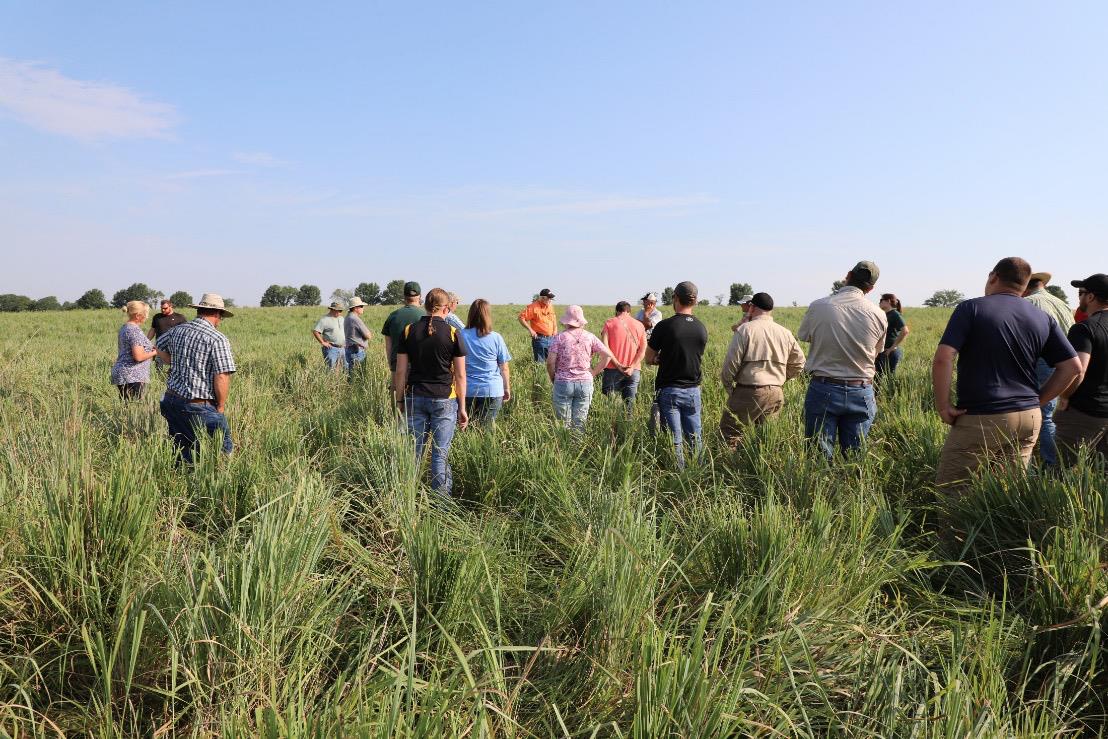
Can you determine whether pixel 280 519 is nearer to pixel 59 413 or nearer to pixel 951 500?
pixel 59 413

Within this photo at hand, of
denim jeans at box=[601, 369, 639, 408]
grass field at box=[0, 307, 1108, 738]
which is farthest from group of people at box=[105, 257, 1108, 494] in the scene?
grass field at box=[0, 307, 1108, 738]

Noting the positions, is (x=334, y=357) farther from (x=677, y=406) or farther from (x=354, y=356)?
(x=677, y=406)

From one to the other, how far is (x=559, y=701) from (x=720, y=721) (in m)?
0.63

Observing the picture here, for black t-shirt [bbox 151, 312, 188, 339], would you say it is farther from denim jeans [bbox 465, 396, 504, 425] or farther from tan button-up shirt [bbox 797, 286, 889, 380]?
tan button-up shirt [bbox 797, 286, 889, 380]

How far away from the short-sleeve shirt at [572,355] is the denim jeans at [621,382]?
1.14 meters

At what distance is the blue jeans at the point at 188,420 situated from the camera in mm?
5055

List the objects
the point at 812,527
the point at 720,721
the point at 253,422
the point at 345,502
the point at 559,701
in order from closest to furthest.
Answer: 1. the point at 720,721
2. the point at 559,701
3. the point at 812,527
4. the point at 345,502
5. the point at 253,422

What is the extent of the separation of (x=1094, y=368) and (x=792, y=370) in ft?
7.44

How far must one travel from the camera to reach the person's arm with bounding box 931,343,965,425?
163 inches

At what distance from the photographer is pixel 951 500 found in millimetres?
3820

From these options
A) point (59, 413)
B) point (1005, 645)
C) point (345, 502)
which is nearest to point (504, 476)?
point (345, 502)

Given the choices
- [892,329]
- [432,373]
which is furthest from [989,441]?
[892,329]

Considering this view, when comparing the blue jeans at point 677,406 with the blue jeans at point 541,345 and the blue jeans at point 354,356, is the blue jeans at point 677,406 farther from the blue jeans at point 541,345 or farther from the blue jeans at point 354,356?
the blue jeans at point 354,356

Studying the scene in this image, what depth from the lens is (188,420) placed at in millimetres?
5098
